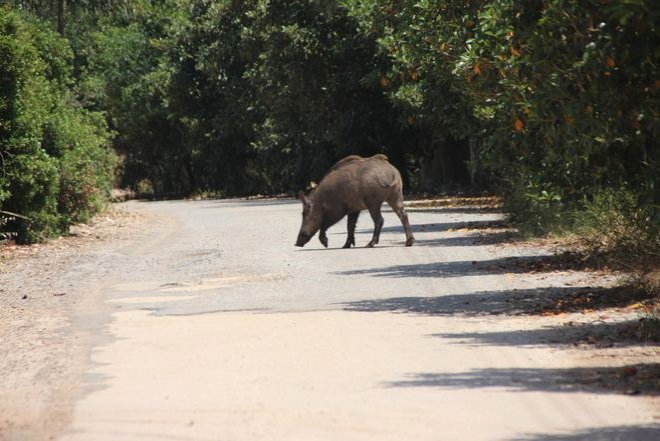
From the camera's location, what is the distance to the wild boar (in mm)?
23906

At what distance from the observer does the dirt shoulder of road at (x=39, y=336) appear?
933 centimetres

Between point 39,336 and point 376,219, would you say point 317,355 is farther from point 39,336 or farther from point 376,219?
point 376,219

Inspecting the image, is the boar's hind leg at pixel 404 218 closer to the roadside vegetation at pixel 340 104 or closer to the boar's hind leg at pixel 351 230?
the boar's hind leg at pixel 351 230

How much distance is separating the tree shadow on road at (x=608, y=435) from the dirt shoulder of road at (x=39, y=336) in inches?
115

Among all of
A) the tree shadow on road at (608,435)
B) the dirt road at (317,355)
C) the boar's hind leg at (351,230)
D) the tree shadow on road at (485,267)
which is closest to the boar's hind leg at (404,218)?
the boar's hind leg at (351,230)

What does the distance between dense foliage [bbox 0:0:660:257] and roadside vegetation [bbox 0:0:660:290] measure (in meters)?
0.05

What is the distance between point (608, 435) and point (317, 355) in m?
3.63

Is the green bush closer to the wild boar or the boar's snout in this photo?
the boar's snout

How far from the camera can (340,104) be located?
49.5m

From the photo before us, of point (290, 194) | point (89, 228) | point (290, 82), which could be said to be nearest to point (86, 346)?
point (89, 228)

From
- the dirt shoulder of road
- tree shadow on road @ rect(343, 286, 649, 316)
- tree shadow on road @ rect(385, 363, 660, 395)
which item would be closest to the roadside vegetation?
tree shadow on road @ rect(343, 286, 649, 316)

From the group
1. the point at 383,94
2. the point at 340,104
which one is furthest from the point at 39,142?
the point at 340,104

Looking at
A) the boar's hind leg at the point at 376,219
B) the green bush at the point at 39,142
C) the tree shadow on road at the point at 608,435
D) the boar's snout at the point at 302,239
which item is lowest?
the tree shadow on road at the point at 608,435

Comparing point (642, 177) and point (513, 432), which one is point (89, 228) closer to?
point (642, 177)
